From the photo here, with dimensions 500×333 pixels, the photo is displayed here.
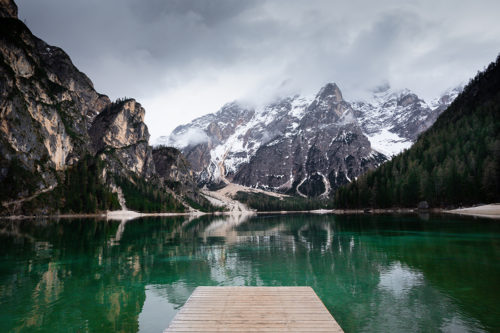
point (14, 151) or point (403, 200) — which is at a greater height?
point (14, 151)

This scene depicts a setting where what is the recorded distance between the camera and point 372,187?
513ft

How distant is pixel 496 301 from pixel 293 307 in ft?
38.5

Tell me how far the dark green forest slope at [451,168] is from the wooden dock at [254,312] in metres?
110

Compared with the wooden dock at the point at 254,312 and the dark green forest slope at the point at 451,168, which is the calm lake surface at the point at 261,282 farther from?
the dark green forest slope at the point at 451,168

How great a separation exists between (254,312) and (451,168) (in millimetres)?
127570


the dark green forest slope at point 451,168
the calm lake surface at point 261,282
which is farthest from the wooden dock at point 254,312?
the dark green forest slope at point 451,168

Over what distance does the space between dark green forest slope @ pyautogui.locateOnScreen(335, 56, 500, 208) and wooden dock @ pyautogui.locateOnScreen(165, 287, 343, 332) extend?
362 feet

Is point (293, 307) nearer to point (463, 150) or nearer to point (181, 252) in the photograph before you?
point (181, 252)

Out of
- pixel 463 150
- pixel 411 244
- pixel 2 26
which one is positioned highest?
pixel 2 26

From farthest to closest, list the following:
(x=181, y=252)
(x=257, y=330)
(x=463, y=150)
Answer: (x=463, y=150)
(x=181, y=252)
(x=257, y=330)

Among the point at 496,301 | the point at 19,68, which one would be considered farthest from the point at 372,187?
the point at 19,68

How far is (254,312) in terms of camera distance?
12250 millimetres

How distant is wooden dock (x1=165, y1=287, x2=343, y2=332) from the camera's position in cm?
1070

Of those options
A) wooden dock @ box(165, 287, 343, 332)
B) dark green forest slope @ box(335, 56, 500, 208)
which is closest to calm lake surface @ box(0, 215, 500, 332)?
wooden dock @ box(165, 287, 343, 332)
